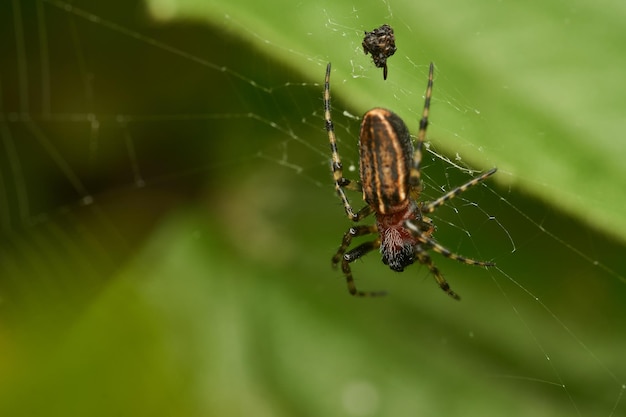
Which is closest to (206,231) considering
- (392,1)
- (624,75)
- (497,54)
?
(392,1)

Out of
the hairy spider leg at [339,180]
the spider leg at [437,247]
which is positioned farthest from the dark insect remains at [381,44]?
the spider leg at [437,247]

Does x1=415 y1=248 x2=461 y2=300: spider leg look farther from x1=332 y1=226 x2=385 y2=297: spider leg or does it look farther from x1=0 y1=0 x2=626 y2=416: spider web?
x1=332 y1=226 x2=385 y2=297: spider leg

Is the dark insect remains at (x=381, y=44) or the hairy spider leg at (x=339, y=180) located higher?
the dark insect remains at (x=381, y=44)

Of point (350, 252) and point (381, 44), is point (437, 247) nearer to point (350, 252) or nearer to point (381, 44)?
point (350, 252)

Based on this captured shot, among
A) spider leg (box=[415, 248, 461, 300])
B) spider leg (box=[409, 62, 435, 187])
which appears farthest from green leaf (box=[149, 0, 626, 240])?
spider leg (box=[415, 248, 461, 300])

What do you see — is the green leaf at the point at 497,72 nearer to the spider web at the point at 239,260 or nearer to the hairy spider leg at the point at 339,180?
the spider web at the point at 239,260
